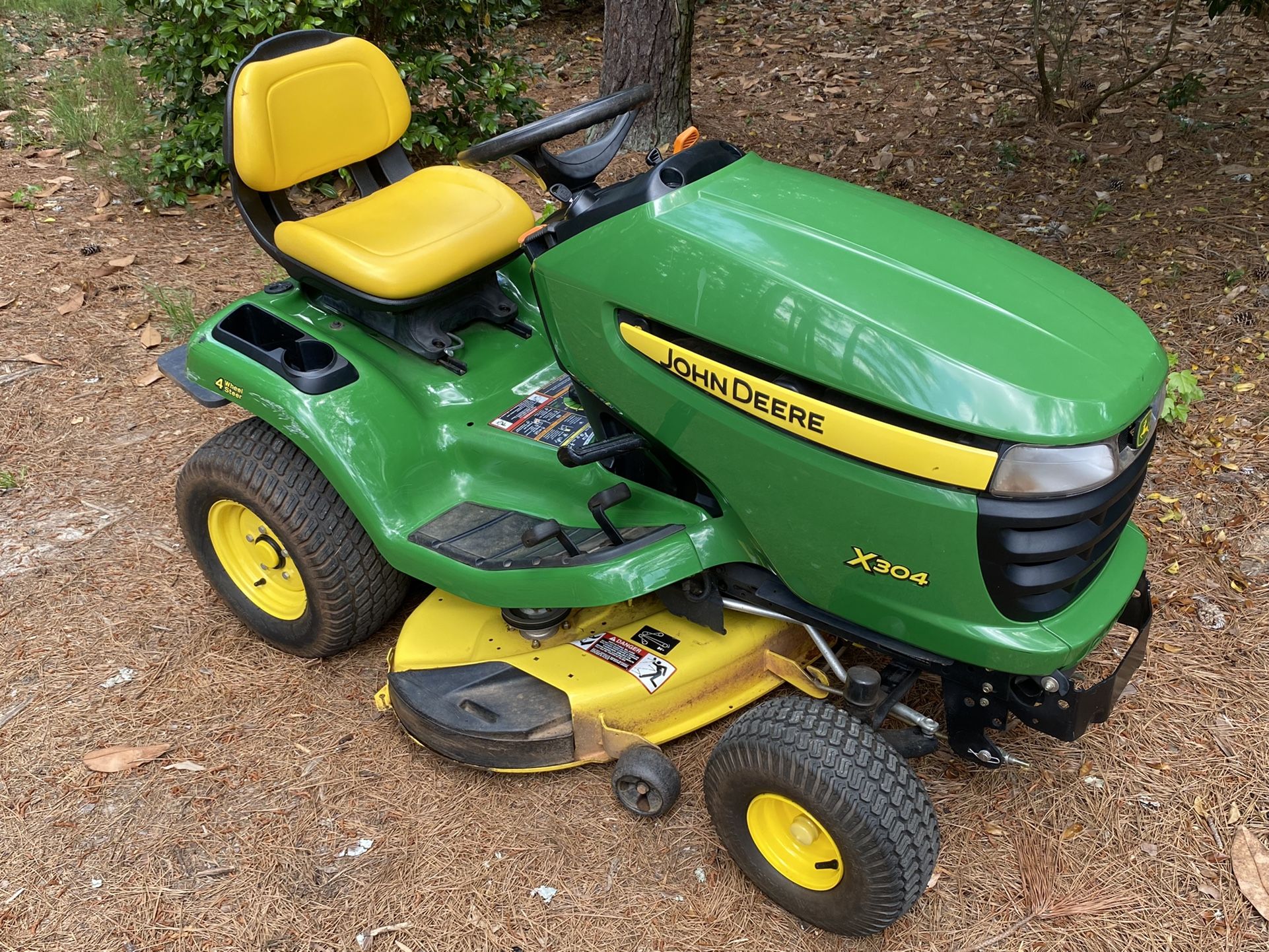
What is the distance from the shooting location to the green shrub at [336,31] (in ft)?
15.2

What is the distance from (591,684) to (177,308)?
8.93 feet

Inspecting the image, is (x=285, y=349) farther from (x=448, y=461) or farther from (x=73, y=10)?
(x=73, y=10)

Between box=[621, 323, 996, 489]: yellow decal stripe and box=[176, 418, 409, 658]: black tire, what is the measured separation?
0.97m

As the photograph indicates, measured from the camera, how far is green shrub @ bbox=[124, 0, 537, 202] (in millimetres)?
4621

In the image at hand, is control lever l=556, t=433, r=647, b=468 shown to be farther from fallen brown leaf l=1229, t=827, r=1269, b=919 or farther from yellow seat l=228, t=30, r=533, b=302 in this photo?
fallen brown leaf l=1229, t=827, r=1269, b=919

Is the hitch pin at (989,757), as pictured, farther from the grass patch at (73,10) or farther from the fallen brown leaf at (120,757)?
the grass patch at (73,10)

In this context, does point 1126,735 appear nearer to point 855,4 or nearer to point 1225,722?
point 1225,722

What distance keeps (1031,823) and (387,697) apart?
1496 mm

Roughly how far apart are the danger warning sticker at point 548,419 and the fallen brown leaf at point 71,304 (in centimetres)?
272

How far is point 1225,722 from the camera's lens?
8.34ft

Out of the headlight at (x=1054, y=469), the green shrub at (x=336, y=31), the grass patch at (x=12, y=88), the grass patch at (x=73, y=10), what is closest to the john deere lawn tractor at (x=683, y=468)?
the headlight at (x=1054, y=469)

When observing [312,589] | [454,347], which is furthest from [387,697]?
[454,347]

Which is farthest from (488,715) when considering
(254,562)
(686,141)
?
(686,141)

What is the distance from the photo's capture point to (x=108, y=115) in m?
5.56
